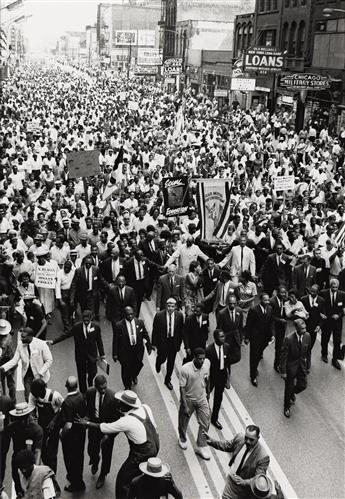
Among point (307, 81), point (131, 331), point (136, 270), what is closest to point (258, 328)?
point (131, 331)

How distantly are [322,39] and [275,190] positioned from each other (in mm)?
19214

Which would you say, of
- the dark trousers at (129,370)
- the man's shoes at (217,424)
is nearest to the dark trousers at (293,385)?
the man's shoes at (217,424)

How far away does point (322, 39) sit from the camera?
32688 mm

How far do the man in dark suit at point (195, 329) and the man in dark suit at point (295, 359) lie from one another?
1.19 meters

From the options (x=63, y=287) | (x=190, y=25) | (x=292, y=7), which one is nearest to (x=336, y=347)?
(x=63, y=287)

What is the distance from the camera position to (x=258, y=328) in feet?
30.1

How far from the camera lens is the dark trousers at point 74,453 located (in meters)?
6.46

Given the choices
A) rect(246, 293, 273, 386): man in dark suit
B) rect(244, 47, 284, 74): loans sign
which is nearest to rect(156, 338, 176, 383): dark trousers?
rect(246, 293, 273, 386): man in dark suit

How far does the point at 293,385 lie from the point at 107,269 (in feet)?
13.6

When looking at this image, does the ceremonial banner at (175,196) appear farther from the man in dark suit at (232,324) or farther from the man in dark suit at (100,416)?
the man in dark suit at (100,416)

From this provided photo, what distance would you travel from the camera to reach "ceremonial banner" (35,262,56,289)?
10227 mm

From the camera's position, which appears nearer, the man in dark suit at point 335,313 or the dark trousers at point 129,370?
the dark trousers at point 129,370

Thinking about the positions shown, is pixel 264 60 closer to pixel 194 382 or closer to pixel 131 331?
pixel 131 331

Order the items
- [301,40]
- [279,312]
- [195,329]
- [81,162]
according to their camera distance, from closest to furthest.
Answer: [195,329] < [279,312] < [81,162] < [301,40]
